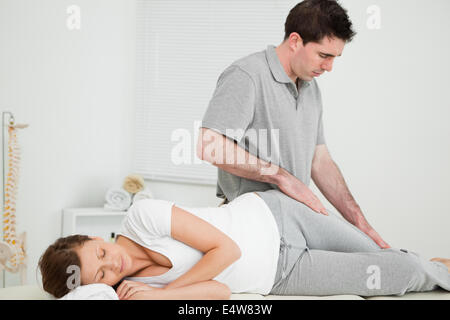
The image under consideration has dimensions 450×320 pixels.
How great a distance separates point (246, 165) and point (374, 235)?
565mm

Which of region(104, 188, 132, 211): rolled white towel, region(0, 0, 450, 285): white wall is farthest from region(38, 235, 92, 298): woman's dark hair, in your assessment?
region(104, 188, 132, 211): rolled white towel

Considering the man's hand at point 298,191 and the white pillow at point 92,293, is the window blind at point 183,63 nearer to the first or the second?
the man's hand at point 298,191

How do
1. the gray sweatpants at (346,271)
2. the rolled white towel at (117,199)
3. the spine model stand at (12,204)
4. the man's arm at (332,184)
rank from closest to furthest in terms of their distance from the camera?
the gray sweatpants at (346,271) → the man's arm at (332,184) → the spine model stand at (12,204) → the rolled white towel at (117,199)

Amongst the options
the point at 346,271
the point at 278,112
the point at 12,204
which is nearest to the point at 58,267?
the point at 346,271

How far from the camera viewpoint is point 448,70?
268 centimetres

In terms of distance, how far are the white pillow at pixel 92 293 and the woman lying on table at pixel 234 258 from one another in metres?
0.04

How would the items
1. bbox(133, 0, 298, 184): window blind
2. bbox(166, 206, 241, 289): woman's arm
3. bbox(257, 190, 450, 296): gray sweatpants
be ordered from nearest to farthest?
bbox(166, 206, 241, 289): woman's arm, bbox(257, 190, 450, 296): gray sweatpants, bbox(133, 0, 298, 184): window blind

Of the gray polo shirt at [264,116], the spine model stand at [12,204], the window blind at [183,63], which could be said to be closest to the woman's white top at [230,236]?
the gray polo shirt at [264,116]

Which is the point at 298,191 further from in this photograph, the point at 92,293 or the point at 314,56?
the point at 92,293

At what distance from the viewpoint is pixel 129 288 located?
50.3 inches

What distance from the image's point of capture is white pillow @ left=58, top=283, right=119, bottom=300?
1.16 meters

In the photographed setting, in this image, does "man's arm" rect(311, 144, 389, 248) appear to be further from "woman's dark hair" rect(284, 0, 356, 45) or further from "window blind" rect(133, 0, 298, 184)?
"window blind" rect(133, 0, 298, 184)

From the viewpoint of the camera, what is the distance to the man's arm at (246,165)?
5.23 ft

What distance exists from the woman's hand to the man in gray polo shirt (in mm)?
494
